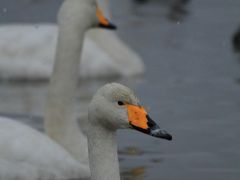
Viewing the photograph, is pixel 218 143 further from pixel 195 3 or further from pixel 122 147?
pixel 195 3

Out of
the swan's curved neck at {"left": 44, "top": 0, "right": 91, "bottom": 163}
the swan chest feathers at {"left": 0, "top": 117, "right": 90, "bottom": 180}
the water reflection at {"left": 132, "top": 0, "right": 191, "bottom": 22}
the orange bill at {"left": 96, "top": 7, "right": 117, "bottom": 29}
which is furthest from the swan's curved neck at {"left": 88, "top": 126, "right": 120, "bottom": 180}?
the water reflection at {"left": 132, "top": 0, "right": 191, "bottom": 22}

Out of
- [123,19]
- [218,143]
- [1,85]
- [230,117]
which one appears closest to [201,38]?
[123,19]

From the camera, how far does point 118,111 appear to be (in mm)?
6934

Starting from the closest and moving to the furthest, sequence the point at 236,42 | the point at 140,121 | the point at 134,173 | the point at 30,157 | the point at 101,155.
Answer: the point at 101,155 → the point at 140,121 → the point at 30,157 → the point at 134,173 → the point at 236,42

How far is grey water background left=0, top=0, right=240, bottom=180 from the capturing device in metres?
10.7

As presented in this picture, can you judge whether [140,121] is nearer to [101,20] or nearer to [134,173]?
[134,173]

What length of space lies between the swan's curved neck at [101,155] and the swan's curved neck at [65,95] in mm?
3079

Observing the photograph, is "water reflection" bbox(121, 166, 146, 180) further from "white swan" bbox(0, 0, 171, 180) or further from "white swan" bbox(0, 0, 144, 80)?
"white swan" bbox(0, 0, 144, 80)

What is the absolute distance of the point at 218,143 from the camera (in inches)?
448

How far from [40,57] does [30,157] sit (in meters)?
7.07

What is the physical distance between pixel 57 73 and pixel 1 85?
555 centimetres

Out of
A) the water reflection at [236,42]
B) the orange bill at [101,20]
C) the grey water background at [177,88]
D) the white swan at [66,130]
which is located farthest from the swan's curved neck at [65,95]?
the water reflection at [236,42]

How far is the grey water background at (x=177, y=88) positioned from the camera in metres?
10.7

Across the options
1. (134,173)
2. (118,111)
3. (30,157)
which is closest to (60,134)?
(134,173)
